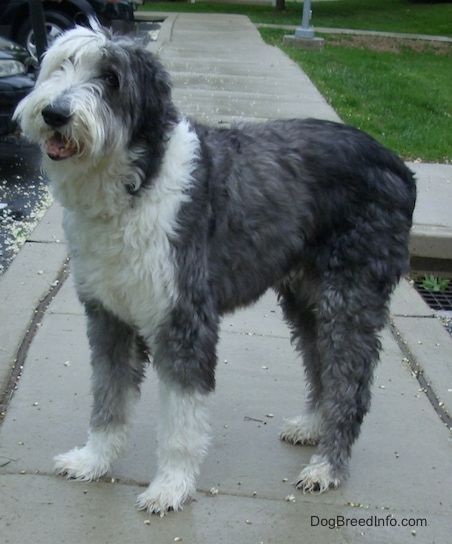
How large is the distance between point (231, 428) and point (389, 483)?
80 cm

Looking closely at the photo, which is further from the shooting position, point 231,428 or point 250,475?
Result: point 231,428

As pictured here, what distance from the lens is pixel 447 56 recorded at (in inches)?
760

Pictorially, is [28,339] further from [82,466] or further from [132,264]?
[132,264]

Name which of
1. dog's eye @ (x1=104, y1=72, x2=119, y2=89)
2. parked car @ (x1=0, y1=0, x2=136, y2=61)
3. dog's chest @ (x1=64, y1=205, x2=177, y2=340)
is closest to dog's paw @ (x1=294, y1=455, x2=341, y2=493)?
dog's chest @ (x1=64, y1=205, x2=177, y2=340)

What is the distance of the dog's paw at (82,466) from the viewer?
378 centimetres

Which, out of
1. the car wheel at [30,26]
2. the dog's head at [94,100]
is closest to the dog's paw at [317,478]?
the dog's head at [94,100]

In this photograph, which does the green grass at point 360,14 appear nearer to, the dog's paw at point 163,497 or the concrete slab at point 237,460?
the concrete slab at point 237,460

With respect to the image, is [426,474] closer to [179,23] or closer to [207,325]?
[207,325]

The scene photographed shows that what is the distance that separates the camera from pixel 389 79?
46.9ft

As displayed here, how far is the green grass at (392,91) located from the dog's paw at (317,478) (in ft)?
19.5

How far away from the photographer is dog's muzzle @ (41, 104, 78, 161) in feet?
9.96

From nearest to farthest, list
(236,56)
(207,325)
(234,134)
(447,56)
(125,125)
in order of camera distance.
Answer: (125,125), (207,325), (234,134), (236,56), (447,56)

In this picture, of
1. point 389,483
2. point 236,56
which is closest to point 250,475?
point 389,483

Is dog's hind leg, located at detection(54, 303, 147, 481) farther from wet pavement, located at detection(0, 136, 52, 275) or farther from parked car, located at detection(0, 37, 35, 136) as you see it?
parked car, located at detection(0, 37, 35, 136)
